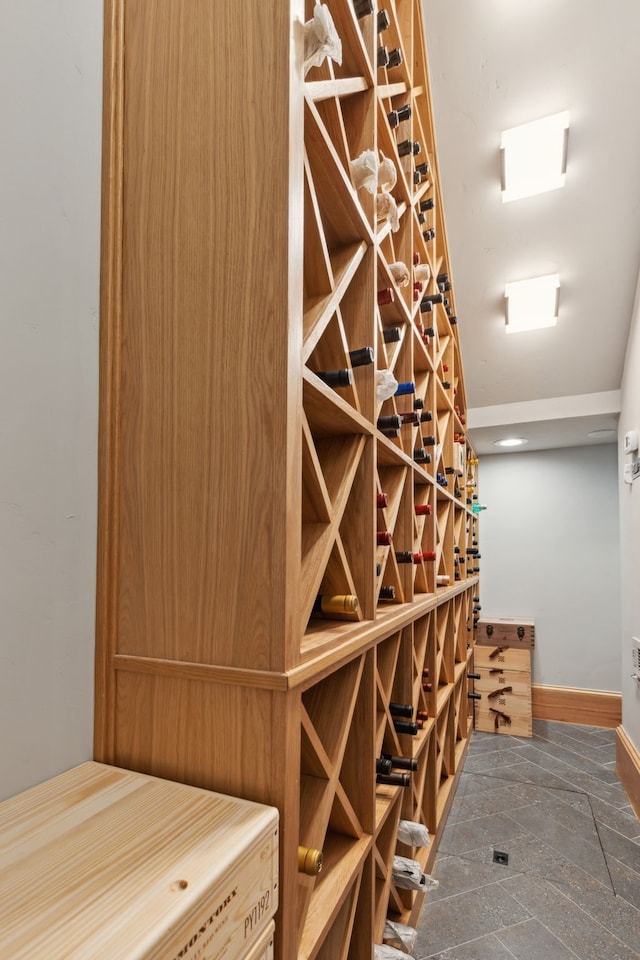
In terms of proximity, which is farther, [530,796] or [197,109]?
[530,796]

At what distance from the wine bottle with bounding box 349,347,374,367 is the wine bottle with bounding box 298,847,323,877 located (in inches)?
33.0

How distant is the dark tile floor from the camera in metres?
1.59

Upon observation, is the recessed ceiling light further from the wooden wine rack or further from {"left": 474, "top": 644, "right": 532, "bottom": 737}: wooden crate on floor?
the wooden wine rack

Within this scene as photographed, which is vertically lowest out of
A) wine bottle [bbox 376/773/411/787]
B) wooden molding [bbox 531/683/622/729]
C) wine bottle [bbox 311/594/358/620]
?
wooden molding [bbox 531/683/622/729]

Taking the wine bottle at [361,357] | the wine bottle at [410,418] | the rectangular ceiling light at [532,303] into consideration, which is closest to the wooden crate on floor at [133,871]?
the wine bottle at [361,357]

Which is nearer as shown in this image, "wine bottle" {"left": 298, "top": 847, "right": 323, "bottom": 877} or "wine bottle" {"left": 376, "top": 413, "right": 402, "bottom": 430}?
"wine bottle" {"left": 298, "top": 847, "right": 323, "bottom": 877}

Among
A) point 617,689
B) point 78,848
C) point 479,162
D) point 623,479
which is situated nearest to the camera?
point 78,848

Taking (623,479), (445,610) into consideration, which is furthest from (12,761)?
(623,479)

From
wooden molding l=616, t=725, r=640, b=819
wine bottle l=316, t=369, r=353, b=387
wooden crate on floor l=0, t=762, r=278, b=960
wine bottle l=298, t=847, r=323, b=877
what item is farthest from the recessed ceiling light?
wooden crate on floor l=0, t=762, r=278, b=960

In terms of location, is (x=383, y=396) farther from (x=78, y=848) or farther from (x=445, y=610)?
(x=445, y=610)

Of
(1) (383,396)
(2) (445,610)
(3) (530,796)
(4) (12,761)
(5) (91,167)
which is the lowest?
(3) (530,796)

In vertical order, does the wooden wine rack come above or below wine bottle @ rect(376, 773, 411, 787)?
above

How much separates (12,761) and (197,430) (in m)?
0.47

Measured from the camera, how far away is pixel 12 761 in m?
0.60
